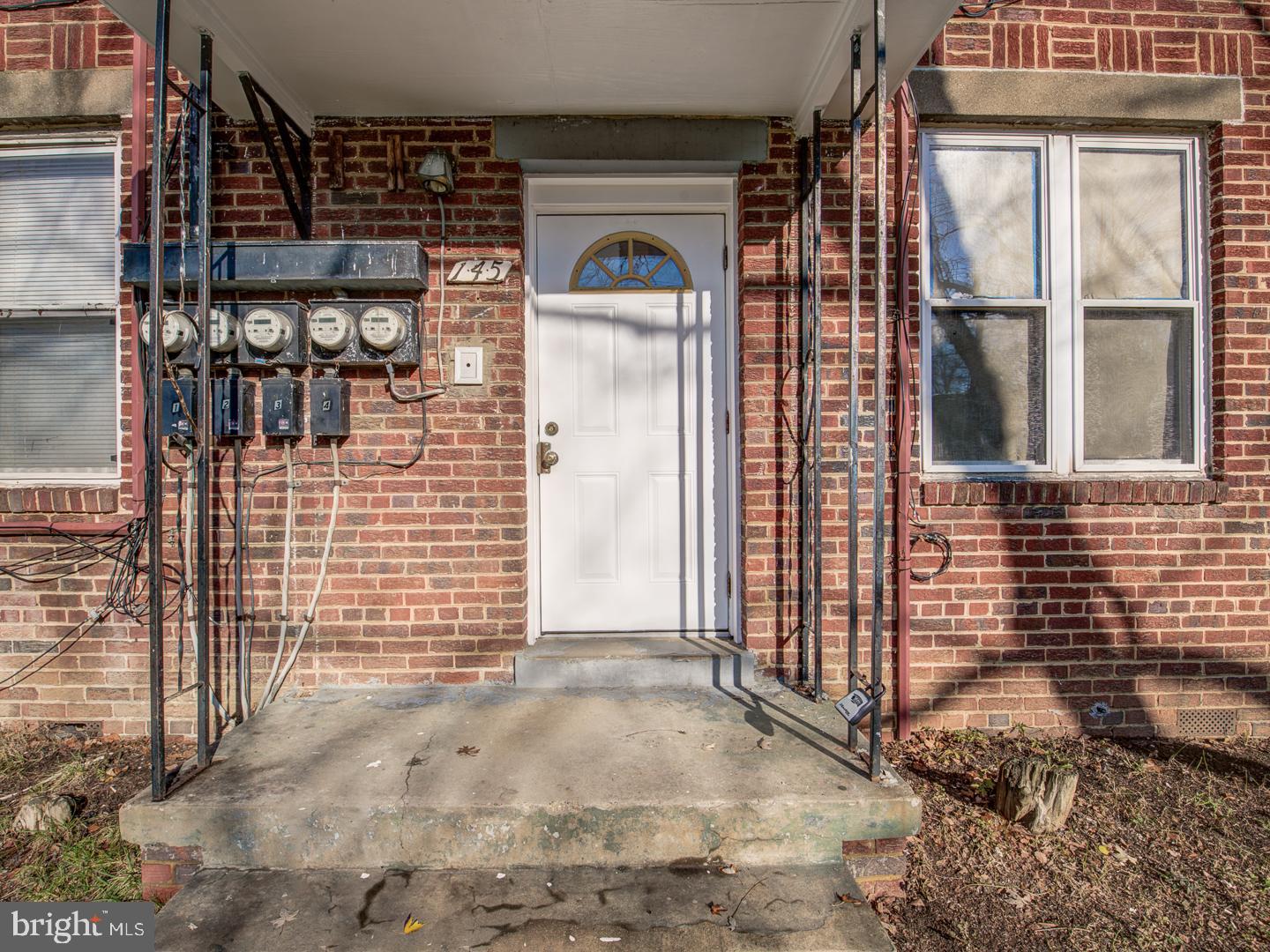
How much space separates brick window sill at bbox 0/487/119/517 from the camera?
3.37 m

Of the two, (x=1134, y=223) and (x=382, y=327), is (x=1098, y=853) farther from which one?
(x=382, y=327)

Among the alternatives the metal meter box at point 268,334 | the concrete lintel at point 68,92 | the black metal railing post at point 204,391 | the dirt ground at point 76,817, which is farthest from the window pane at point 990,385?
the concrete lintel at point 68,92

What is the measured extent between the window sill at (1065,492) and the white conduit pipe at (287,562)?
9.68 ft

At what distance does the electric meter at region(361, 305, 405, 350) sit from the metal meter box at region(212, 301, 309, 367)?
308mm

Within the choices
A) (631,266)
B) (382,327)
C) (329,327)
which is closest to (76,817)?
(329,327)

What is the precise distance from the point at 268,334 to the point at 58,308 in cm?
120

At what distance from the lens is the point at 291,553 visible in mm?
3383

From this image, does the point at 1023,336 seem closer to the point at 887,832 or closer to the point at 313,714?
the point at 887,832

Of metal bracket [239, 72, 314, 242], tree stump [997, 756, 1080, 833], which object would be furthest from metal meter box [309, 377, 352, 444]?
tree stump [997, 756, 1080, 833]

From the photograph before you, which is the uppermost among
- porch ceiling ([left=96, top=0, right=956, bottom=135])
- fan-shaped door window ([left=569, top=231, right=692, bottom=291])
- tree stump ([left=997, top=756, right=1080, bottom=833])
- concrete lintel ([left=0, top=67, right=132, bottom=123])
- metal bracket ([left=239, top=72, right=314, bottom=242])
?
concrete lintel ([left=0, top=67, right=132, bottom=123])

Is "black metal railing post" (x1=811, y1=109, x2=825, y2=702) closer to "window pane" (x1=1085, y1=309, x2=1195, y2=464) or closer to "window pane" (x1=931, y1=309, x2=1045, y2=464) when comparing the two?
"window pane" (x1=931, y1=309, x2=1045, y2=464)

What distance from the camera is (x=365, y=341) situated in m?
3.33

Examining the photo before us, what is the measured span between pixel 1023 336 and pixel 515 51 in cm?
270

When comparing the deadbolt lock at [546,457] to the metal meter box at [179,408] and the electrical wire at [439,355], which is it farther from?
the metal meter box at [179,408]
